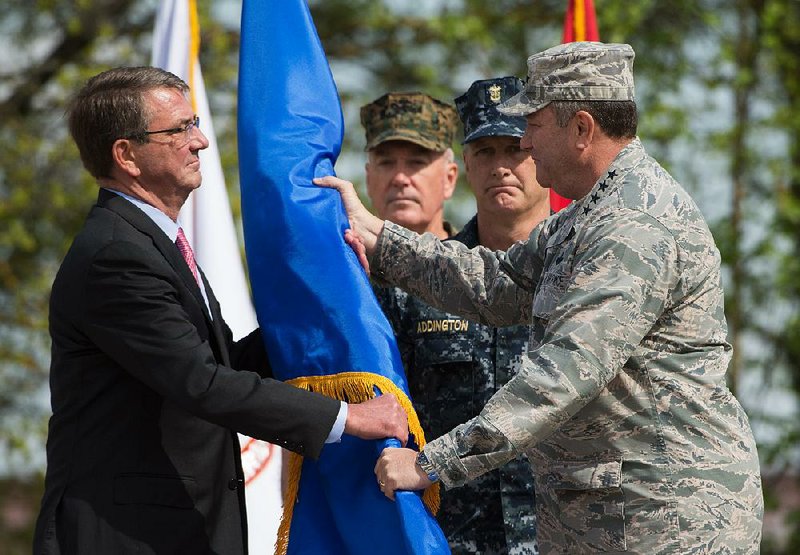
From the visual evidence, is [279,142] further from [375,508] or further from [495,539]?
[495,539]

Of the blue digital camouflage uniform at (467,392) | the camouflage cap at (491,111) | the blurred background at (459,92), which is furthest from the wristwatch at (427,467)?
the blurred background at (459,92)

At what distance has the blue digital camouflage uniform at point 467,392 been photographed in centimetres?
406

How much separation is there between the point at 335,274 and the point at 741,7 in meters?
9.02

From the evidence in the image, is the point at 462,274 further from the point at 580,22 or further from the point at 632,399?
the point at 580,22

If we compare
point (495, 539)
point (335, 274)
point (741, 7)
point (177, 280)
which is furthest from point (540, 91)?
point (741, 7)

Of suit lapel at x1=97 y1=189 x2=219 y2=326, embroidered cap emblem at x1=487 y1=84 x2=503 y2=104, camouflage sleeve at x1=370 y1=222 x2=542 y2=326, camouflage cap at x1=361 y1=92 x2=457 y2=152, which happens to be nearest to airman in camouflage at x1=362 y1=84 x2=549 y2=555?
embroidered cap emblem at x1=487 y1=84 x2=503 y2=104

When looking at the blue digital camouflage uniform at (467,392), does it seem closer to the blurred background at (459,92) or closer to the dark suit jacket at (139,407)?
the dark suit jacket at (139,407)

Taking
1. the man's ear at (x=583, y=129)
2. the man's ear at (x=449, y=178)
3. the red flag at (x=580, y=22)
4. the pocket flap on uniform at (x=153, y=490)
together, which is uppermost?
the red flag at (x=580, y=22)

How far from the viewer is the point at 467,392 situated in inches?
164

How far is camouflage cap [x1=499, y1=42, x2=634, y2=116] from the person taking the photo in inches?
132

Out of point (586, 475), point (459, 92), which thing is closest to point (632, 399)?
point (586, 475)

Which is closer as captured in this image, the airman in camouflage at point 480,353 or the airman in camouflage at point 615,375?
the airman in camouflage at point 615,375

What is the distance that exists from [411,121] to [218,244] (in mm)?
1043

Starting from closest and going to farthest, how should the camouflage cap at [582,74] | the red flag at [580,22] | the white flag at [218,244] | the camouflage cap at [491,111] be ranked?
the camouflage cap at [582,74]
the camouflage cap at [491,111]
the white flag at [218,244]
the red flag at [580,22]
